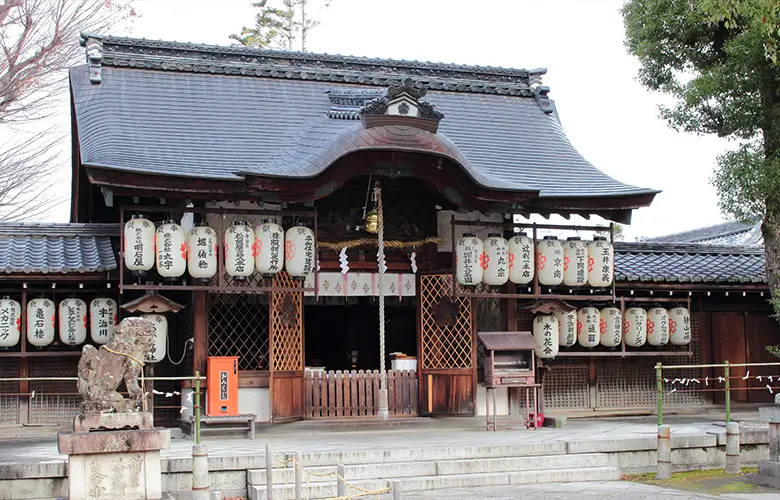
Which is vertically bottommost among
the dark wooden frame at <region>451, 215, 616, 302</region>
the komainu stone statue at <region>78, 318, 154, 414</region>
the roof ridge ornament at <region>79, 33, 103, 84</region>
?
the komainu stone statue at <region>78, 318, 154, 414</region>

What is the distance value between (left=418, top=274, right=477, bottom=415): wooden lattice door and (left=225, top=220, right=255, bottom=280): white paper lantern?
351cm

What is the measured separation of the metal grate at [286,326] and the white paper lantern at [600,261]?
5.24m

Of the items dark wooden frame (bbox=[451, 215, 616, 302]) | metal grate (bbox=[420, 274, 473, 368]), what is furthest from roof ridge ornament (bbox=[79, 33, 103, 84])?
metal grate (bbox=[420, 274, 473, 368])

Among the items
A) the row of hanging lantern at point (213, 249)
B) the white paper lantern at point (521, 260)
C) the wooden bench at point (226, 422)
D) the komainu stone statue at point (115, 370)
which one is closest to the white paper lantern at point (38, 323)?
the row of hanging lantern at point (213, 249)

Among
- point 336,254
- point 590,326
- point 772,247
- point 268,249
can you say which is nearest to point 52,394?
point 268,249

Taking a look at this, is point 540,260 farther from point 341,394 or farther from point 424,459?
point 424,459

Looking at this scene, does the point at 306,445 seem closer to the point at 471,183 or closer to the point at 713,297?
the point at 471,183

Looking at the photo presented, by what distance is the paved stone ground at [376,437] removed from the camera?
1298cm

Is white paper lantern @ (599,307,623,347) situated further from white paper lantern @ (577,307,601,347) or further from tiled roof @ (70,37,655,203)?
tiled roof @ (70,37,655,203)

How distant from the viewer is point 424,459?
12.9 metres

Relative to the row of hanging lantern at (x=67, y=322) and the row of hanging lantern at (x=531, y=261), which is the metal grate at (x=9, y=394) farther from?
the row of hanging lantern at (x=531, y=261)

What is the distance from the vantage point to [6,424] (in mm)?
15180

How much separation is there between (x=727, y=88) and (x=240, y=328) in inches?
367

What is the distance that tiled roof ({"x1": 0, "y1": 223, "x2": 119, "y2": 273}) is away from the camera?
14.9m
